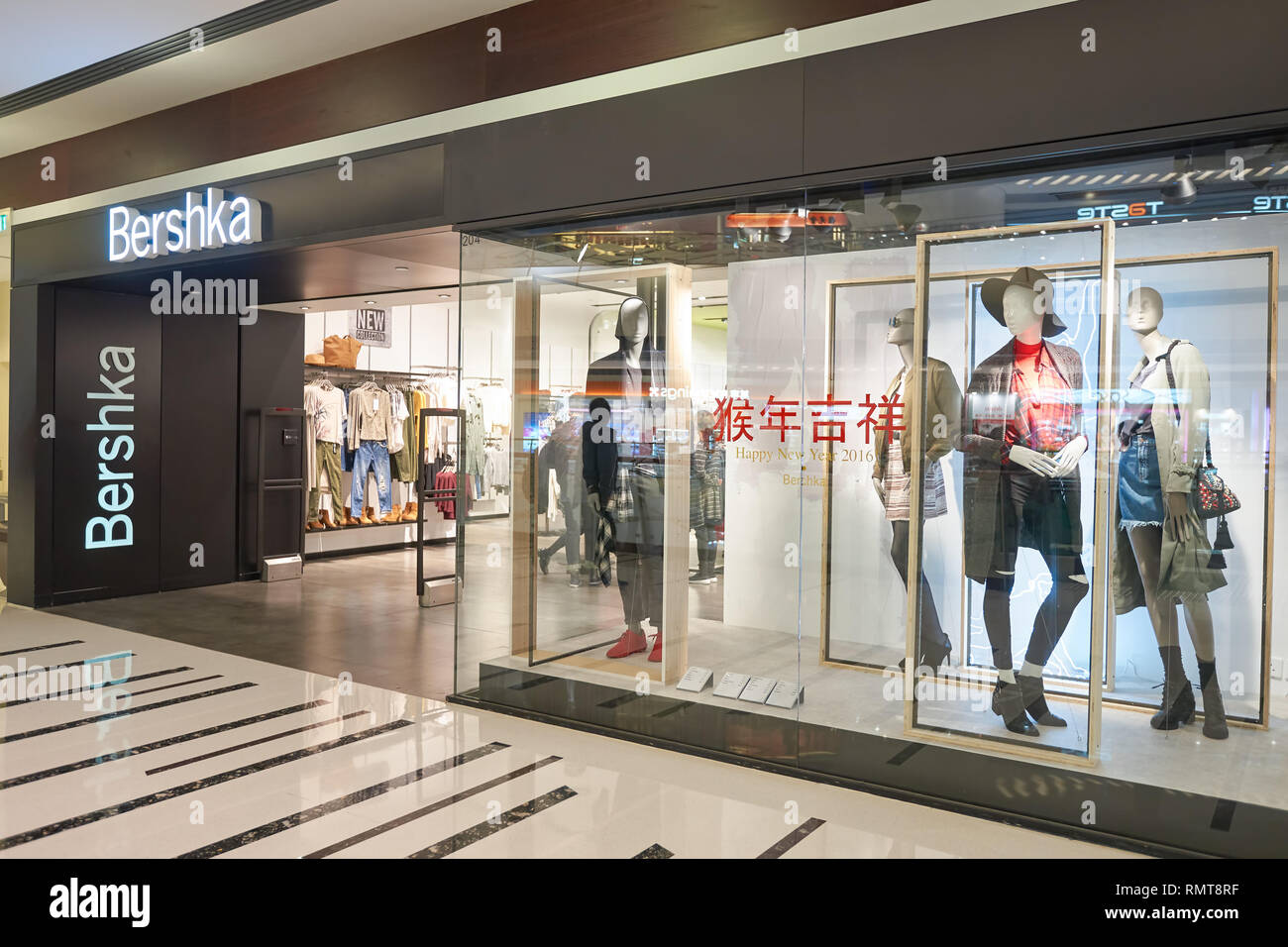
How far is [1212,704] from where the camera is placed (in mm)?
3168

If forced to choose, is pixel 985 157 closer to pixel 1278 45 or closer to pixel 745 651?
pixel 1278 45

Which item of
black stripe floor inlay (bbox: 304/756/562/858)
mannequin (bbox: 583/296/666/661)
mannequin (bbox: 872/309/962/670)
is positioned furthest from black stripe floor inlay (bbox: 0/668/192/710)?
mannequin (bbox: 872/309/962/670)

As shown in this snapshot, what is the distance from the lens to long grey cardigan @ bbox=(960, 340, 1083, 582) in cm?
334

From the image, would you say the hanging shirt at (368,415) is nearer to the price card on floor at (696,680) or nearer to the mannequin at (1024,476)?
the price card on floor at (696,680)

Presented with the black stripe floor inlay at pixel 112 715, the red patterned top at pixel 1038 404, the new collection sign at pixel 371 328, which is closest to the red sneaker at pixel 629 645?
the red patterned top at pixel 1038 404

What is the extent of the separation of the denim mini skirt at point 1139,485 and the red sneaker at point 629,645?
1.95 m

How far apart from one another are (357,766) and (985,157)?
123 inches

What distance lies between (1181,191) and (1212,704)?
169 cm

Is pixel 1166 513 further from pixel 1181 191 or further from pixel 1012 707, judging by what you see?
pixel 1181 191

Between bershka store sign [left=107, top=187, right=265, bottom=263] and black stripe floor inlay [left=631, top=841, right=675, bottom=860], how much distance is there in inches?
163

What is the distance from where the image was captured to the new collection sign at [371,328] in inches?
404

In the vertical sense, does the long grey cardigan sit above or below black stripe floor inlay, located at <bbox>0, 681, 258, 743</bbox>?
above

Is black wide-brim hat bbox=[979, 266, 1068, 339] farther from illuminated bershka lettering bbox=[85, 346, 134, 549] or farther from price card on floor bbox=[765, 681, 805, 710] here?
illuminated bershka lettering bbox=[85, 346, 134, 549]

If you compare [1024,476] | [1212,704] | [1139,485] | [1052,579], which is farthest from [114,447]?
[1212,704]
